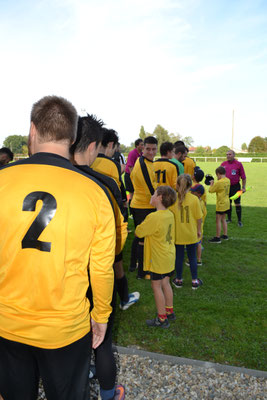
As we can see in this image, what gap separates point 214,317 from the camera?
12.5 feet

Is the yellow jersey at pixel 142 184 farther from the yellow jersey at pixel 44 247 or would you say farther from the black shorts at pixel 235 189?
the black shorts at pixel 235 189

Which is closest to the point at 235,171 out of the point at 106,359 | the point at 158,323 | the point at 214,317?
the point at 214,317

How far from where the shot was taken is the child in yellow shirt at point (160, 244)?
3.44 meters

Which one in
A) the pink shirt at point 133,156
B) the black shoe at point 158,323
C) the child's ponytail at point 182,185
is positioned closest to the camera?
the black shoe at point 158,323

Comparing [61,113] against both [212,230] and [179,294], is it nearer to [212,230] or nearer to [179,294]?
[179,294]

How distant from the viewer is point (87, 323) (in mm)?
1523

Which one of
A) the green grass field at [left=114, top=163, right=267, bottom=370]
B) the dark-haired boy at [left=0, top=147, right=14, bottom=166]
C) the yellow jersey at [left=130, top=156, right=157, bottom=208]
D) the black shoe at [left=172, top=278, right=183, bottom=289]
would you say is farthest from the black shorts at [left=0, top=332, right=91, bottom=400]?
the dark-haired boy at [left=0, top=147, right=14, bottom=166]

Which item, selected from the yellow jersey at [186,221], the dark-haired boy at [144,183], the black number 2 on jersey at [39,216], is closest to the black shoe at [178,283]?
the dark-haired boy at [144,183]

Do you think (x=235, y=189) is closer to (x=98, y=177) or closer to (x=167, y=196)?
(x=167, y=196)

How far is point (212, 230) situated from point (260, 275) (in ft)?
10.7

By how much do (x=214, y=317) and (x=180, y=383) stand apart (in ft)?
4.34

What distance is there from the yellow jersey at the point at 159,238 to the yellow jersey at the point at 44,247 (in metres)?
2.01

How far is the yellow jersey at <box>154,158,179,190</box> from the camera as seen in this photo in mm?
5042

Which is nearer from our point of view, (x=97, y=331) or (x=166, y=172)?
(x=97, y=331)
